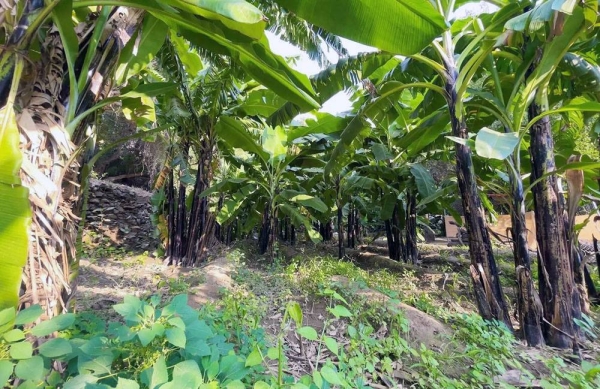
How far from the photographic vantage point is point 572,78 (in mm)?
2842

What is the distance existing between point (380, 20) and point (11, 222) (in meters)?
1.91

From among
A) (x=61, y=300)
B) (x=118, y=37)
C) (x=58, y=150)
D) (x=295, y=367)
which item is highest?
(x=118, y=37)

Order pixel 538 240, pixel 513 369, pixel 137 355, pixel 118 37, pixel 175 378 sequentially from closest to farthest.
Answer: pixel 175 378 < pixel 137 355 < pixel 118 37 < pixel 513 369 < pixel 538 240

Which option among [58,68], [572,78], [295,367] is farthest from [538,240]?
[58,68]

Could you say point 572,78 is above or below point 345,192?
above

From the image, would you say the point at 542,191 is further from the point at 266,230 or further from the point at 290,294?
the point at 266,230

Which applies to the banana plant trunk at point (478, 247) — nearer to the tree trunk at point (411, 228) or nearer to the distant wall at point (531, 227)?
the distant wall at point (531, 227)

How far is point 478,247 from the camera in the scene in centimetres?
242

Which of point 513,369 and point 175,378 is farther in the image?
point 513,369

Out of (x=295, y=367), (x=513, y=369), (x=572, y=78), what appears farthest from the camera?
(x=572, y=78)

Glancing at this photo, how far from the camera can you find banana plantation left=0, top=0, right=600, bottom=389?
36.4 inches

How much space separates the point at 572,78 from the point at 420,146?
5.34 feet

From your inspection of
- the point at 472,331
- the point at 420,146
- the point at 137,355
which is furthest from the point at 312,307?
the point at 420,146

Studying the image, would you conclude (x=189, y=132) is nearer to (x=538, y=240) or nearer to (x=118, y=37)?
(x=118, y=37)
